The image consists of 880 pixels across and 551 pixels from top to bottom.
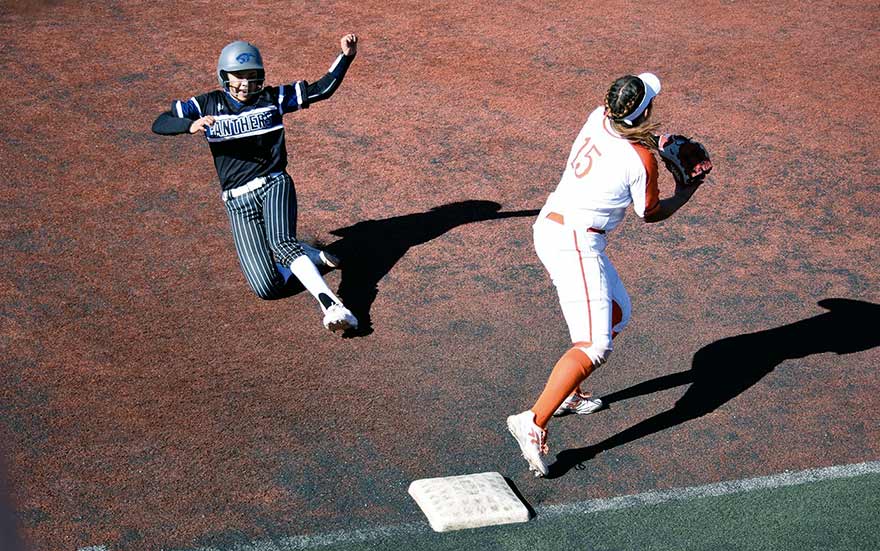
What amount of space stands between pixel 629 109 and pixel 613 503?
1832 mm

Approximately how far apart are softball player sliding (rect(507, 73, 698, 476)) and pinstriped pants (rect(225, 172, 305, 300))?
1.98m

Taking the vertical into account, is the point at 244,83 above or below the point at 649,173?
above

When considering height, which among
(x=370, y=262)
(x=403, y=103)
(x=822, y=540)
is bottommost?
(x=822, y=540)

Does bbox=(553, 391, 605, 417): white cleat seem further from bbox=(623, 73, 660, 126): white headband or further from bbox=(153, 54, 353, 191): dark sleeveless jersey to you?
bbox=(153, 54, 353, 191): dark sleeveless jersey

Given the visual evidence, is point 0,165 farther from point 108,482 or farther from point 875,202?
point 875,202

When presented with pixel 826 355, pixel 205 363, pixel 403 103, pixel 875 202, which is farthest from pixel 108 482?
pixel 875 202

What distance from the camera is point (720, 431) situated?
528 cm

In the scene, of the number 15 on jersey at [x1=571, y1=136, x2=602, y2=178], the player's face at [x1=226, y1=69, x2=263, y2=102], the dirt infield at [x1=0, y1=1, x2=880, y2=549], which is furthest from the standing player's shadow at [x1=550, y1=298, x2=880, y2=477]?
the player's face at [x1=226, y1=69, x2=263, y2=102]

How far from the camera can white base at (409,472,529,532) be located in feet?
14.6

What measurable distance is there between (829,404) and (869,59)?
6.11 m

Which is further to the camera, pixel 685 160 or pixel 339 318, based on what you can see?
pixel 339 318

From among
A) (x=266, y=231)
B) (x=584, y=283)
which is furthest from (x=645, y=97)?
(x=266, y=231)

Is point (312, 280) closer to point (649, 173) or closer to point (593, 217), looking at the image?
point (593, 217)

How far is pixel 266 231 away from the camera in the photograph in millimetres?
6285
